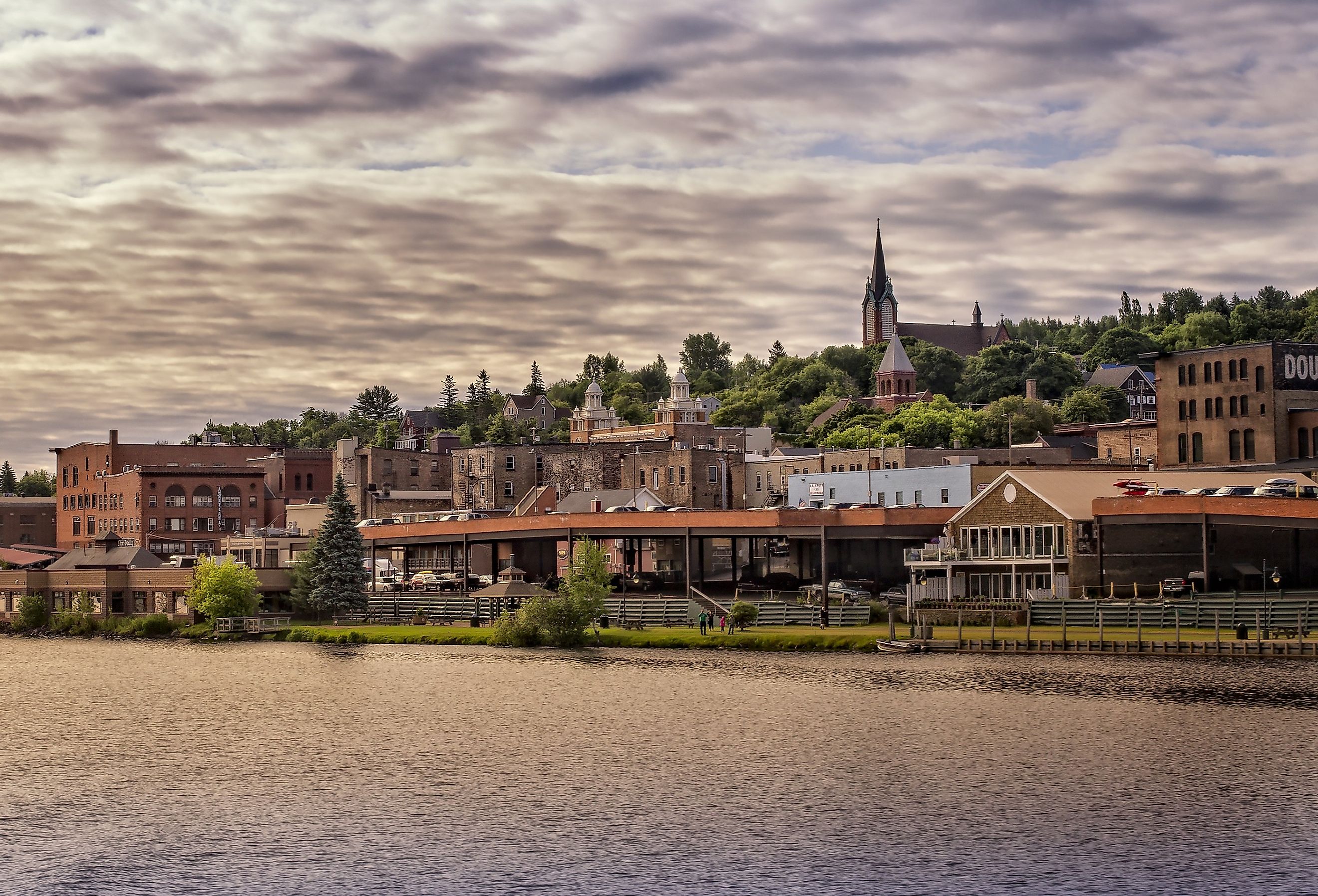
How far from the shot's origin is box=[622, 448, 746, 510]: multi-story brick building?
502 feet

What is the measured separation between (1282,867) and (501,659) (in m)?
55.7

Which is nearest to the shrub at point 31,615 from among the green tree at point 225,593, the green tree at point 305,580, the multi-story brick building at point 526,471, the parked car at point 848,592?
the green tree at point 225,593

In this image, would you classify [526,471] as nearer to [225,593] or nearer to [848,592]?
[225,593]

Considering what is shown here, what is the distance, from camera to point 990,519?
98.1m

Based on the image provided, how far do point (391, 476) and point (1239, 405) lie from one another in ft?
316

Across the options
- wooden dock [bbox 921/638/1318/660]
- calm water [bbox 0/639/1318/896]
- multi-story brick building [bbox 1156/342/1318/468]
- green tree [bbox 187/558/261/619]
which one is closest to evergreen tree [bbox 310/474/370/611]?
green tree [bbox 187/558/261/619]

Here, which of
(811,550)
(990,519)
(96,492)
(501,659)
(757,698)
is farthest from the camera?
(96,492)

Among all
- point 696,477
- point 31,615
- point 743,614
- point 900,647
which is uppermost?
point 696,477

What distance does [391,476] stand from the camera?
7151 inches

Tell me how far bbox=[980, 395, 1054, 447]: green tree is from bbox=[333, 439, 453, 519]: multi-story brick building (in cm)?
6202

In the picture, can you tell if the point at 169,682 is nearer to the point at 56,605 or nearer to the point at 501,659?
the point at 501,659

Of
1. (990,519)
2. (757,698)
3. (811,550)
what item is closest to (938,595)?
(990,519)

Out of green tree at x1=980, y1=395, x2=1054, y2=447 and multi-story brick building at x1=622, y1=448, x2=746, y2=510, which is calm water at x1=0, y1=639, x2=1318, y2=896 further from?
green tree at x1=980, y1=395, x2=1054, y2=447

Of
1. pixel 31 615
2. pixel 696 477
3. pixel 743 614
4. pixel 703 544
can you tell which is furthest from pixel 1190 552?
pixel 31 615
